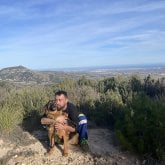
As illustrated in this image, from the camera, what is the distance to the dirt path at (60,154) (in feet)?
21.8

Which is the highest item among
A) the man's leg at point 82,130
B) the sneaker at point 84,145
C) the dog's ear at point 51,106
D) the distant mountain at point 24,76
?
the dog's ear at point 51,106

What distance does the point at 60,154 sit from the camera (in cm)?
696

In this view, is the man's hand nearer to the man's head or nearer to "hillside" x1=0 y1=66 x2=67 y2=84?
the man's head

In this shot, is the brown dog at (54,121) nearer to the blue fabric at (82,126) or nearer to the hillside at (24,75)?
the blue fabric at (82,126)

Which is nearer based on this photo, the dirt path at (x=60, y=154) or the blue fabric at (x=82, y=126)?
the dirt path at (x=60, y=154)

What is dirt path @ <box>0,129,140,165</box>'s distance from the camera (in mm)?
6656

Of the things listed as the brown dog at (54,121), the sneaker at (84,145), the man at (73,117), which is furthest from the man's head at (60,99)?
the sneaker at (84,145)

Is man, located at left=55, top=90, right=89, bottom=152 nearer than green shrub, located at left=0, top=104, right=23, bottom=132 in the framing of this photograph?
Yes

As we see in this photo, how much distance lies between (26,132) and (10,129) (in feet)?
1.28

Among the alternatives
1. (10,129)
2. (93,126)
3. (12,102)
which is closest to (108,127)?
(93,126)

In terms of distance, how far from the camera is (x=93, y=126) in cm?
905

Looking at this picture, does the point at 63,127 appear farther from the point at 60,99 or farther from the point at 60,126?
the point at 60,99

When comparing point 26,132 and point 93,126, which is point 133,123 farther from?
point 26,132

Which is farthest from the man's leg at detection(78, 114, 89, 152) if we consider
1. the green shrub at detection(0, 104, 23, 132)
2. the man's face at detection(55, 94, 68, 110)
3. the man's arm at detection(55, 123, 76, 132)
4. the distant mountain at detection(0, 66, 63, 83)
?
the distant mountain at detection(0, 66, 63, 83)
